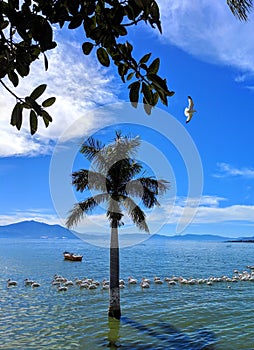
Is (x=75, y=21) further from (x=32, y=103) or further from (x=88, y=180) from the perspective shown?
(x=88, y=180)

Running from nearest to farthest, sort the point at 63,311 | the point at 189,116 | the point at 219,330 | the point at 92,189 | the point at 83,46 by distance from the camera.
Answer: the point at 83,46, the point at 189,116, the point at 219,330, the point at 92,189, the point at 63,311

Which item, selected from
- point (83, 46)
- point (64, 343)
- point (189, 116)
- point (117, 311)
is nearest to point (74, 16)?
point (83, 46)

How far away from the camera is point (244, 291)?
2650 cm

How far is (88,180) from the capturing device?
54.7 feet

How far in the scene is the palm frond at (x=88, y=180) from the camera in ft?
54.9

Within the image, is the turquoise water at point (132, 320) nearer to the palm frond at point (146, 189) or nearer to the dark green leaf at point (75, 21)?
the palm frond at point (146, 189)

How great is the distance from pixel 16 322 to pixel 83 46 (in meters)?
17.5

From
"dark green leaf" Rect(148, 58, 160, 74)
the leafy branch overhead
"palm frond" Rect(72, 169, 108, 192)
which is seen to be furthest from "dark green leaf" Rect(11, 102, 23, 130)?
"palm frond" Rect(72, 169, 108, 192)

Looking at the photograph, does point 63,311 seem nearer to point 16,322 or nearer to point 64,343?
point 16,322

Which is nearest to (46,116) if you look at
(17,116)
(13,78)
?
(17,116)

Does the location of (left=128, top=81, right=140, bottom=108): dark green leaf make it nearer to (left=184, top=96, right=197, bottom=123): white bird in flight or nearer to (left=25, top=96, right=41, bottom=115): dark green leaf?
(left=25, top=96, right=41, bottom=115): dark green leaf

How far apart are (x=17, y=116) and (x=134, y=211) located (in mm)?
14981

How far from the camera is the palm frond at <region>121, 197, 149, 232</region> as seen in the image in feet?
55.5

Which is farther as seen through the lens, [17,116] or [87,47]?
[87,47]
